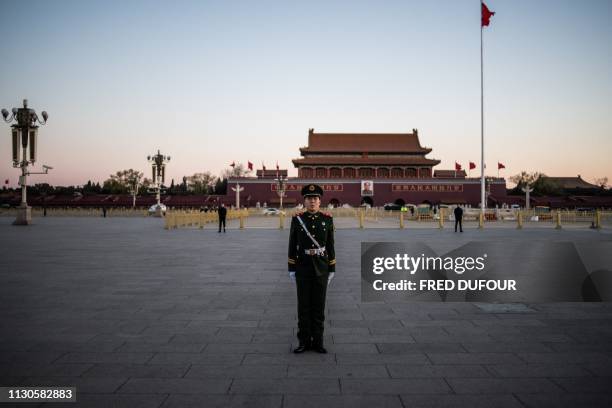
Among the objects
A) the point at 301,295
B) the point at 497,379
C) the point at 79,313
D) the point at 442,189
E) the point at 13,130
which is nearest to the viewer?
the point at 497,379

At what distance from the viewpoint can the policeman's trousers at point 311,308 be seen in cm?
347

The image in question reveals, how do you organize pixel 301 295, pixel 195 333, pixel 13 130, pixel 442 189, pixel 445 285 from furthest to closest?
pixel 442 189, pixel 13 130, pixel 445 285, pixel 195 333, pixel 301 295

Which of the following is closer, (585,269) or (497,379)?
(497,379)

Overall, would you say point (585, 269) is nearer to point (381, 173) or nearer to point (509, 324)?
point (509, 324)

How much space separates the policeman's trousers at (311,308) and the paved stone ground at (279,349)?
160 millimetres

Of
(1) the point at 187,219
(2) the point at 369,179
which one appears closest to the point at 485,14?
(1) the point at 187,219

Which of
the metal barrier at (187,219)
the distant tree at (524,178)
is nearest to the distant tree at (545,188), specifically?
the distant tree at (524,178)

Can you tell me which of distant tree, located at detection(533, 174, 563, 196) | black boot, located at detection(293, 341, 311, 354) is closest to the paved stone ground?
black boot, located at detection(293, 341, 311, 354)

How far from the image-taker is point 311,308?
11.5 ft

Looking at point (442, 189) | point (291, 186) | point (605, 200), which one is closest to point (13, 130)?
point (291, 186)

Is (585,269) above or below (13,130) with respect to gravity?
below

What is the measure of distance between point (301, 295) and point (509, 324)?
220 centimetres

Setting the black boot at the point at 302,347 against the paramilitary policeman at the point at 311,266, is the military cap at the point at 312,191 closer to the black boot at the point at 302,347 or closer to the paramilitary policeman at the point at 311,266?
the paramilitary policeman at the point at 311,266

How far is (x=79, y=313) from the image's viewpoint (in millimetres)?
4668
